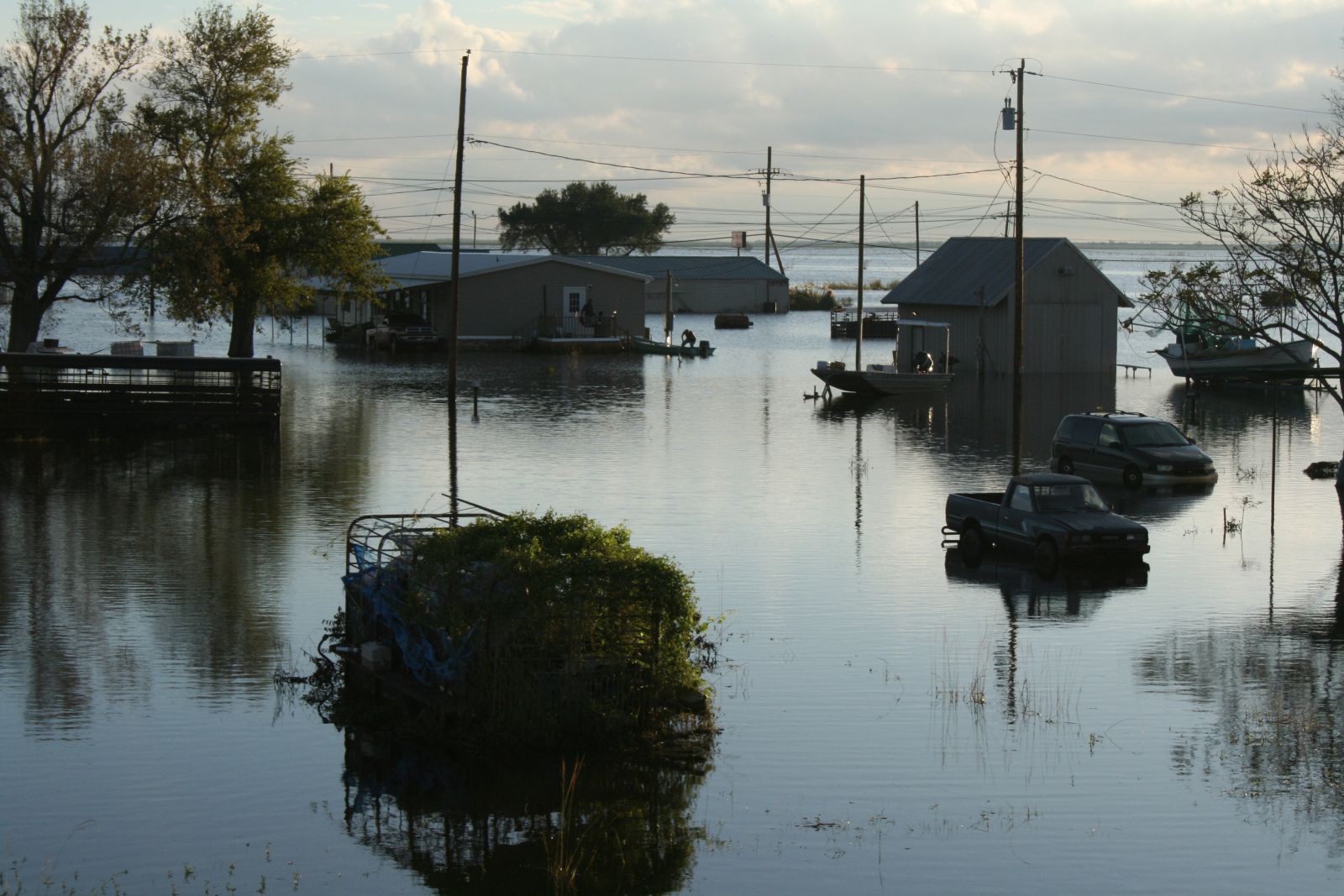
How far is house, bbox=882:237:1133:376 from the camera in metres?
62.4

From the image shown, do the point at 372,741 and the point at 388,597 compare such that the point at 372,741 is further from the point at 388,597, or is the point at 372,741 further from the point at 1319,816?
the point at 1319,816

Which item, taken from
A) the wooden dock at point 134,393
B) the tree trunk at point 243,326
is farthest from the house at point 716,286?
the wooden dock at point 134,393

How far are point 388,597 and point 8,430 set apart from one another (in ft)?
90.5

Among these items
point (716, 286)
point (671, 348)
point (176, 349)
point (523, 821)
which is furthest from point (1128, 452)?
point (716, 286)

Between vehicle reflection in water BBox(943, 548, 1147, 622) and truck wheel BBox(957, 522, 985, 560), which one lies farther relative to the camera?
truck wheel BBox(957, 522, 985, 560)

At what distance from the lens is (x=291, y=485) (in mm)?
31094

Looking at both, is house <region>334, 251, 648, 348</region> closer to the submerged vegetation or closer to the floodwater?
the floodwater

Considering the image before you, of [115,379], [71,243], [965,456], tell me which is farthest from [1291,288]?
[71,243]

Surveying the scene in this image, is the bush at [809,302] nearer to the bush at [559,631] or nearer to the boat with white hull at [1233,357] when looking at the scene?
the boat with white hull at [1233,357]

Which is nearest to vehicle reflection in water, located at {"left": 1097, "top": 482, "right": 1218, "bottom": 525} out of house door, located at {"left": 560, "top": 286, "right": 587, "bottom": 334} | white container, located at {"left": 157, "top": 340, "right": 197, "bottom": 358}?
white container, located at {"left": 157, "top": 340, "right": 197, "bottom": 358}

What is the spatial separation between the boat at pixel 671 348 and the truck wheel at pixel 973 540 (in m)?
52.3

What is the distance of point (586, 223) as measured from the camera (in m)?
162

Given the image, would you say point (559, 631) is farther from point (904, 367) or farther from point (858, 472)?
point (904, 367)

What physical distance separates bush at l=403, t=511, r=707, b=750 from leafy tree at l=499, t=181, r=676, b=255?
485 ft
